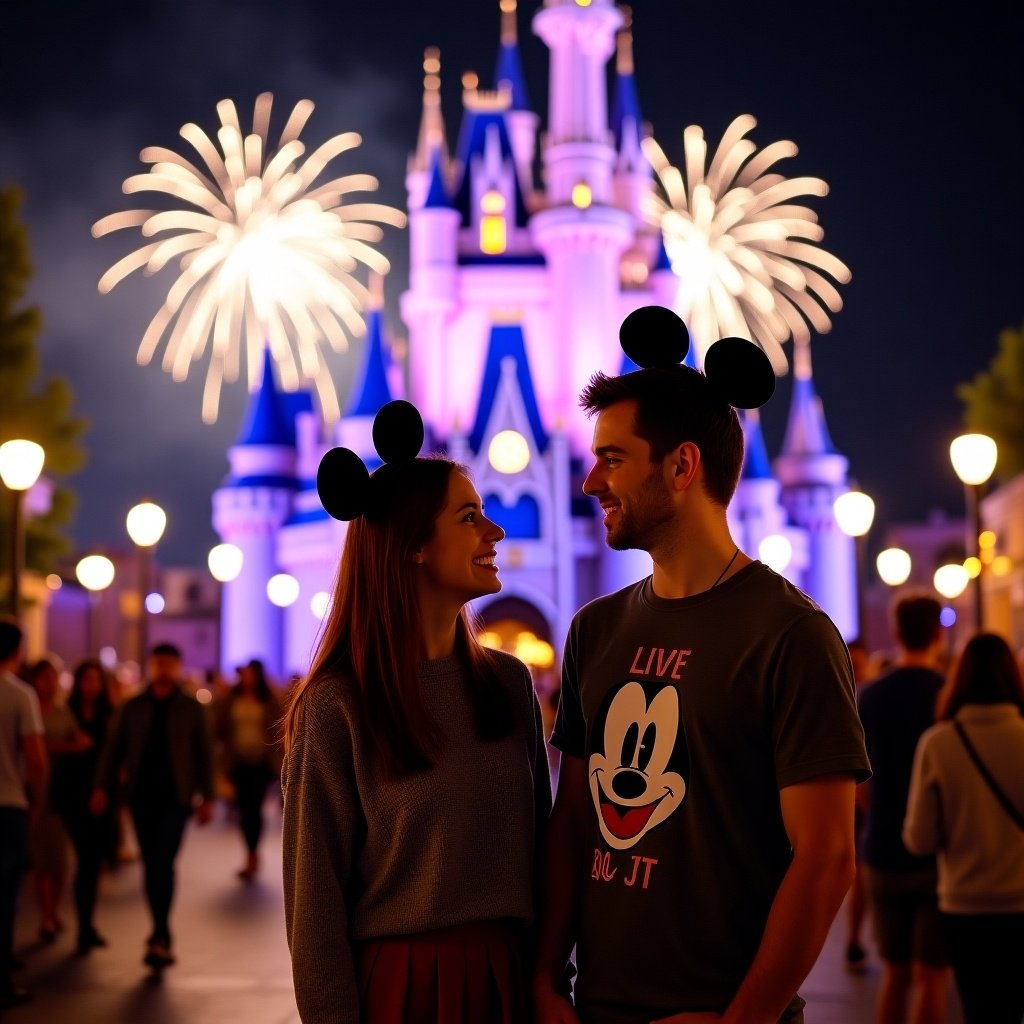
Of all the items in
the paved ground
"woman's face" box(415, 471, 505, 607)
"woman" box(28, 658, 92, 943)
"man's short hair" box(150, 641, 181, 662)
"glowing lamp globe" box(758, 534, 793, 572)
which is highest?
"glowing lamp globe" box(758, 534, 793, 572)

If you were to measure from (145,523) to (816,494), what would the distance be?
145 feet

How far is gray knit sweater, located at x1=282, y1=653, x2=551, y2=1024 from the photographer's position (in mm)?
3193

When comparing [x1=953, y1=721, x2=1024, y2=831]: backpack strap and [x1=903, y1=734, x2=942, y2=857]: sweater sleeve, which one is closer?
[x1=953, y1=721, x2=1024, y2=831]: backpack strap

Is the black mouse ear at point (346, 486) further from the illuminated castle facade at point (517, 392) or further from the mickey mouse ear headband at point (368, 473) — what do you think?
the illuminated castle facade at point (517, 392)

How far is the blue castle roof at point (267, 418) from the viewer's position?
5506cm

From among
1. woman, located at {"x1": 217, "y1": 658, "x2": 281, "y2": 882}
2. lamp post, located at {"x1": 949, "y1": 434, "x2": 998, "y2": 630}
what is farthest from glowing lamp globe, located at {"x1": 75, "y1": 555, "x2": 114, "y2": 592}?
lamp post, located at {"x1": 949, "y1": 434, "x2": 998, "y2": 630}

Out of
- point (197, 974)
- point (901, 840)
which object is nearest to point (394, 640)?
point (901, 840)

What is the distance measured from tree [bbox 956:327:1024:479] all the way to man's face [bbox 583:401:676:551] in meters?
41.6

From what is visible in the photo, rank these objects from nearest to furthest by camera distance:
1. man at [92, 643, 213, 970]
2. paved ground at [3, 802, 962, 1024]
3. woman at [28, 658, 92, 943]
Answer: paved ground at [3, 802, 962, 1024], man at [92, 643, 213, 970], woman at [28, 658, 92, 943]

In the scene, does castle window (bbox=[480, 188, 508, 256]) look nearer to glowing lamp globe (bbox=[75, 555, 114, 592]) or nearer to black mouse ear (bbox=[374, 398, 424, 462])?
glowing lamp globe (bbox=[75, 555, 114, 592])

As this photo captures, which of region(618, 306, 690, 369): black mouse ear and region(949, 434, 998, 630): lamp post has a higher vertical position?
region(949, 434, 998, 630): lamp post

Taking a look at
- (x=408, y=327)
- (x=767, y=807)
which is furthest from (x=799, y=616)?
(x=408, y=327)

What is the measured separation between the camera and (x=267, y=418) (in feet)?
183

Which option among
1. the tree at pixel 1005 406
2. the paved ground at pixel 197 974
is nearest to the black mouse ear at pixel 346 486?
the paved ground at pixel 197 974
